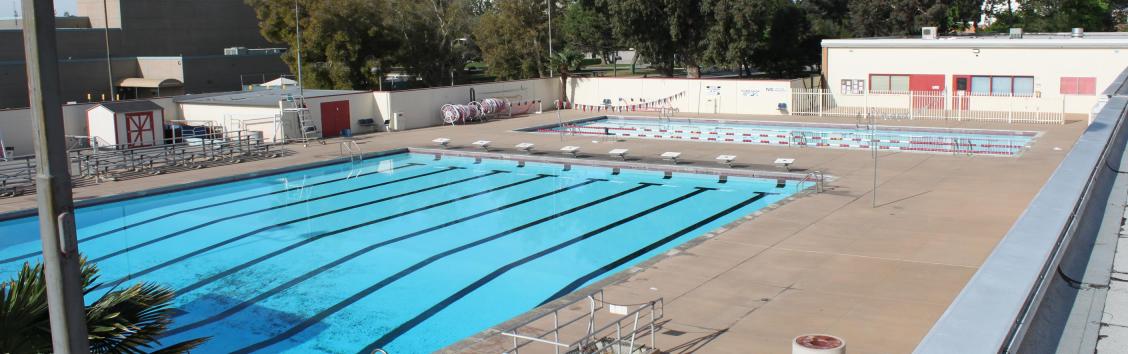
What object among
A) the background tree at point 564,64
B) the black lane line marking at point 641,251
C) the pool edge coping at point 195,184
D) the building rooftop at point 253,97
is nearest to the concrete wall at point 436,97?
the background tree at point 564,64

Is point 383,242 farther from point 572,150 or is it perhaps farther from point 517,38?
point 517,38

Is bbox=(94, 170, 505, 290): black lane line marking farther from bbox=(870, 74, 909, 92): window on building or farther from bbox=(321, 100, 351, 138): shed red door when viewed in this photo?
bbox=(870, 74, 909, 92): window on building

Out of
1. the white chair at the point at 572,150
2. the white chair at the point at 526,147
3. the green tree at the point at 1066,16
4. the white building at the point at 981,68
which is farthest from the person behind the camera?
the green tree at the point at 1066,16

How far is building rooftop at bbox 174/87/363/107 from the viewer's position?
3147 centimetres

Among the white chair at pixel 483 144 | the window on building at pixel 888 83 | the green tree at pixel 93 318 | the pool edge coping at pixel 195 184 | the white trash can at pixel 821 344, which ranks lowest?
the pool edge coping at pixel 195 184

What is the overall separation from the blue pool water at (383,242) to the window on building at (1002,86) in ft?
54.8

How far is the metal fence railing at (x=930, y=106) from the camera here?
32.9m

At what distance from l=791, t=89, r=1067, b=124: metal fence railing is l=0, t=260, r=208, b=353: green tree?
2992cm

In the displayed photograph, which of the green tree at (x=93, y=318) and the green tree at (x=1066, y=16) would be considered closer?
the green tree at (x=93, y=318)

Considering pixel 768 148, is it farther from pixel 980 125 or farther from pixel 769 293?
pixel 769 293

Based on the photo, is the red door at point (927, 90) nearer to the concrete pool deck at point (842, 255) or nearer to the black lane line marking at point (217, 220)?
the concrete pool deck at point (842, 255)

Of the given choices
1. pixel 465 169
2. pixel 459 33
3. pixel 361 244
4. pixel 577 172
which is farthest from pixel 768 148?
pixel 459 33

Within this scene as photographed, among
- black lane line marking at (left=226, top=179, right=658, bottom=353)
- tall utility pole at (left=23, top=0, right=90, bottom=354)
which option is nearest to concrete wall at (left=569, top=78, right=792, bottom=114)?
black lane line marking at (left=226, top=179, right=658, bottom=353)

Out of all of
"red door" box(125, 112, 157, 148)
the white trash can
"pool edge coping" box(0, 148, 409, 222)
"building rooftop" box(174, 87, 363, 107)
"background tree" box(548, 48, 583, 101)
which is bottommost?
"pool edge coping" box(0, 148, 409, 222)
